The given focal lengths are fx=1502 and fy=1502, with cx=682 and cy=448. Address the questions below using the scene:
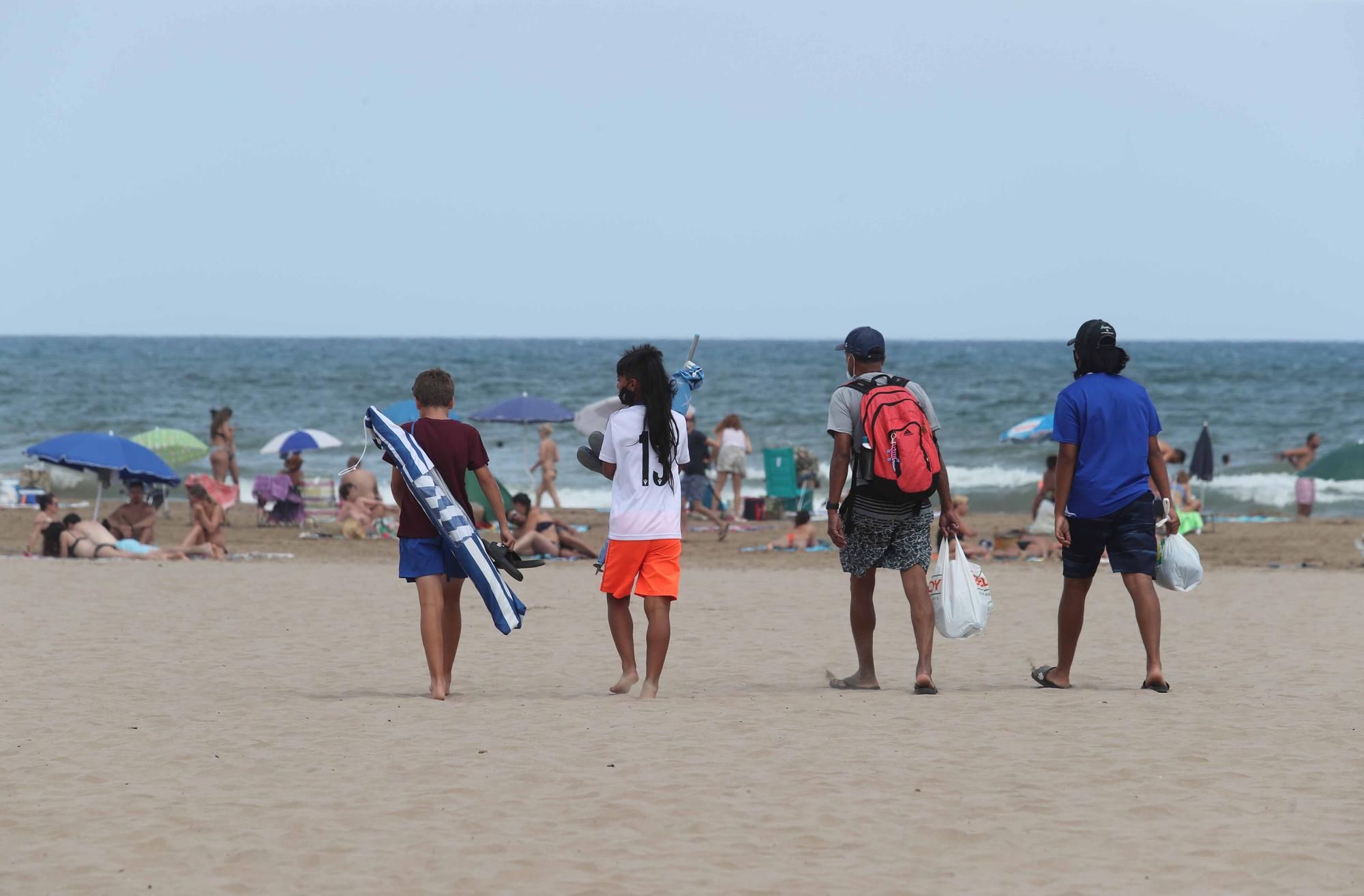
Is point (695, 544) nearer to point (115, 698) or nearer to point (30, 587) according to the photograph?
point (30, 587)

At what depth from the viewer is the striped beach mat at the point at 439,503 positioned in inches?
229

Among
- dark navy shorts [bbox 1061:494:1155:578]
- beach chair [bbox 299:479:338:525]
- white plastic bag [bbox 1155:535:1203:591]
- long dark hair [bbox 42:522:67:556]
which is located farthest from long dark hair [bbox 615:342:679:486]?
beach chair [bbox 299:479:338:525]

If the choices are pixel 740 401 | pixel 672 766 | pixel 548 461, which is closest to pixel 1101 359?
pixel 672 766

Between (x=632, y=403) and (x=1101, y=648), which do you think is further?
(x=1101, y=648)

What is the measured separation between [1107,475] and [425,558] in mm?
2707

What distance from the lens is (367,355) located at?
304 ft

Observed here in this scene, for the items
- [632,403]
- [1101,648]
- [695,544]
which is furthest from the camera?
[695,544]

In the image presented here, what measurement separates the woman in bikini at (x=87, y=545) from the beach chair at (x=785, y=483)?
7.52 meters

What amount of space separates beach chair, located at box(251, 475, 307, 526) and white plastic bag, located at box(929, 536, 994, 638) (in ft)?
39.9

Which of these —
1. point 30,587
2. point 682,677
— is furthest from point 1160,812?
point 30,587

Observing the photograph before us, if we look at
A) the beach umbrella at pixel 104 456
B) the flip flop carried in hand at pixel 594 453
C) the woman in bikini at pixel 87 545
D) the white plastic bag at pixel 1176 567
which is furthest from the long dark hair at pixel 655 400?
the beach umbrella at pixel 104 456

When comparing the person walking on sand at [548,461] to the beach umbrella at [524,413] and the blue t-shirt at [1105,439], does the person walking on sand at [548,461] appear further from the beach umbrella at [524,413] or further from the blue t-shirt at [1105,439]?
the blue t-shirt at [1105,439]

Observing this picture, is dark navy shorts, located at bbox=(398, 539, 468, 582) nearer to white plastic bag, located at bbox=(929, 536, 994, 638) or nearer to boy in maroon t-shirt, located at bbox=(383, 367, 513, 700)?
boy in maroon t-shirt, located at bbox=(383, 367, 513, 700)

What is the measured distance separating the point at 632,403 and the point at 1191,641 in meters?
3.85
